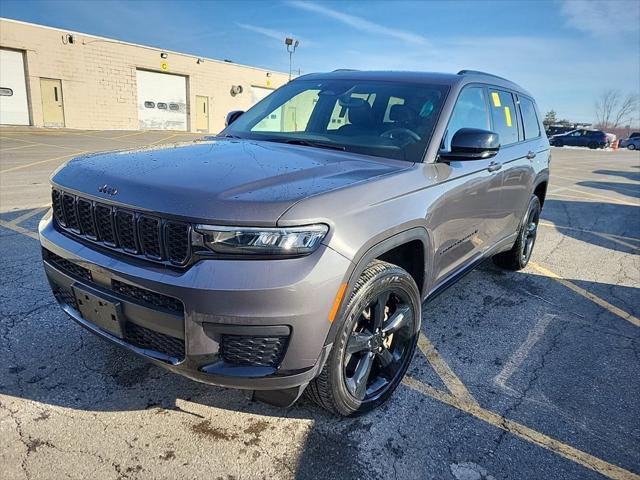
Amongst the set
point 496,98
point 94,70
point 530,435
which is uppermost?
point 94,70

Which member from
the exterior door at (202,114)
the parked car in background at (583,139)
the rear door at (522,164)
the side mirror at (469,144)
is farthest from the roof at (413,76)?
the parked car in background at (583,139)

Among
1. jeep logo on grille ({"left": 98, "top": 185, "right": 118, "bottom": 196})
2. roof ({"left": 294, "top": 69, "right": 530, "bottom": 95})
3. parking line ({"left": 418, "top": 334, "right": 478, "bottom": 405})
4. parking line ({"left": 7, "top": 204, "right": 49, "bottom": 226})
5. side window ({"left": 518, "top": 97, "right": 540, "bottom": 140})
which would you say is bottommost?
parking line ({"left": 418, "top": 334, "right": 478, "bottom": 405})

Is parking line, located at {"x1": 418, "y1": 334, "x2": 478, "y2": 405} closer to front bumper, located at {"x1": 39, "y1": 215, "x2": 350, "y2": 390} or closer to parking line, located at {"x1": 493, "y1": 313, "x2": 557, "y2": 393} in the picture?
parking line, located at {"x1": 493, "y1": 313, "x2": 557, "y2": 393}

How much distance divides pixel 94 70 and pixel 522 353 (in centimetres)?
2748

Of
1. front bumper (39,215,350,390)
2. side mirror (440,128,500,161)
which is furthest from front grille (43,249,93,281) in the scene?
side mirror (440,128,500,161)

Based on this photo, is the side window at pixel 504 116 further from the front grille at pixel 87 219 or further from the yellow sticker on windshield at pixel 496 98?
the front grille at pixel 87 219

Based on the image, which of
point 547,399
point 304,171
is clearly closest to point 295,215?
point 304,171

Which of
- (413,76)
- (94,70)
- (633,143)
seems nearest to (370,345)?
(413,76)

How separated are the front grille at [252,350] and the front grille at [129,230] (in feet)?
1.27

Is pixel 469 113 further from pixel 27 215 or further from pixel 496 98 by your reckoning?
pixel 27 215

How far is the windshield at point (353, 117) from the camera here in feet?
9.73

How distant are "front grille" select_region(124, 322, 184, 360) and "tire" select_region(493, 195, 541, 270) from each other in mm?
3881

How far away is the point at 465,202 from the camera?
10.5 feet

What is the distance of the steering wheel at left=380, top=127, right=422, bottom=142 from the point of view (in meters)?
2.94
